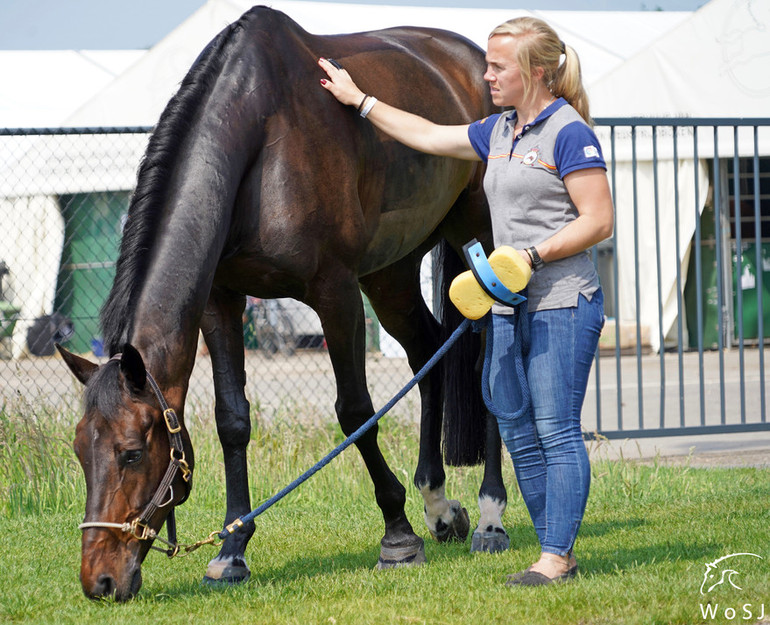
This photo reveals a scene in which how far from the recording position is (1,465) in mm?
5812

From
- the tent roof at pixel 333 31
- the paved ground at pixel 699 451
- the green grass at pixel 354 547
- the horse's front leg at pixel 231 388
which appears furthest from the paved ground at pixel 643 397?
the tent roof at pixel 333 31

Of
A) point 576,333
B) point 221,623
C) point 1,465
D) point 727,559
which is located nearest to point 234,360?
point 221,623

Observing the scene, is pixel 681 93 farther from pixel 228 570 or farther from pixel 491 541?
pixel 228 570

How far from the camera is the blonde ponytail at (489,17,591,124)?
10.8ft

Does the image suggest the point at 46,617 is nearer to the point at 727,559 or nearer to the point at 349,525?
the point at 349,525

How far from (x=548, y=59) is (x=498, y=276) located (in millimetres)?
774

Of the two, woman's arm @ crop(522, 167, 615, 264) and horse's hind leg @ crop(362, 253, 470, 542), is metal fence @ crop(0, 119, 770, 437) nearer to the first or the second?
horse's hind leg @ crop(362, 253, 470, 542)

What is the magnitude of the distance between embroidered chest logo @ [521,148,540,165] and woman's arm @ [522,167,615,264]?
0.13 m

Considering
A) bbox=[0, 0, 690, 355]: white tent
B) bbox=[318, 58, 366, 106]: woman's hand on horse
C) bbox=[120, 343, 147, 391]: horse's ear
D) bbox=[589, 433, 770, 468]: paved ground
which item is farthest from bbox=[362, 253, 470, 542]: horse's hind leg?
bbox=[0, 0, 690, 355]: white tent

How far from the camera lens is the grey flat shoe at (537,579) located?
3.36 m

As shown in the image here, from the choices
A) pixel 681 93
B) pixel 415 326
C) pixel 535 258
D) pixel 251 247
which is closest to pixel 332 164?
pixel 251 247

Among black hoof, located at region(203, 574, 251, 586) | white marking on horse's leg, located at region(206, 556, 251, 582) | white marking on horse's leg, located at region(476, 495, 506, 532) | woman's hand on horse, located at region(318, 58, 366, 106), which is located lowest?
black hoof, located at region(203, 574, 251, 586)

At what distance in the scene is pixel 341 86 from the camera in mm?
3943

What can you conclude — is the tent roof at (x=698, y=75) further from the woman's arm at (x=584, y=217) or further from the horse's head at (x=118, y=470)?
the horse's head at (x=118, y=470)
